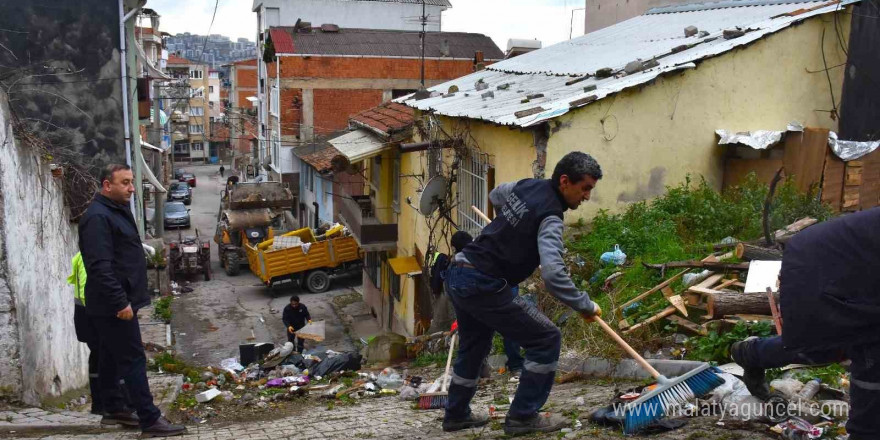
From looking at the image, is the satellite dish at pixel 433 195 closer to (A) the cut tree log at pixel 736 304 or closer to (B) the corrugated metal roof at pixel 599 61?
(B) the corrugated metal roof at pixel 599 61

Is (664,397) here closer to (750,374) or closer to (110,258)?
(750,374)

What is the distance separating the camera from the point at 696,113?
406 inches

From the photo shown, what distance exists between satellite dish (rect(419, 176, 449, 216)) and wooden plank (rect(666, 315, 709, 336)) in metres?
6.42

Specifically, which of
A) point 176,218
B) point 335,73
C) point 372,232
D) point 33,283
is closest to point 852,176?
point 33,283

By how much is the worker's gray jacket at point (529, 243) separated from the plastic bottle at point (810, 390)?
1.42m

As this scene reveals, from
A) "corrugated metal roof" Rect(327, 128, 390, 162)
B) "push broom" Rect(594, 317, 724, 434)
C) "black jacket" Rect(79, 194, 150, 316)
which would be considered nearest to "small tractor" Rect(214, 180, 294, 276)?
"corrugated metal roof" Rect(327, 128, 390, 162)

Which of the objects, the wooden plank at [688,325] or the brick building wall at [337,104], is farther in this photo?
the brick building wall at [337,104]

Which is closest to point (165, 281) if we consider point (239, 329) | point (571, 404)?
point (239, 329)

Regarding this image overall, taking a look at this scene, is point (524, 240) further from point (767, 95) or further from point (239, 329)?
point (239, 329)

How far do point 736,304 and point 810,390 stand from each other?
5.45 ft

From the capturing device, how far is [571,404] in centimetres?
545

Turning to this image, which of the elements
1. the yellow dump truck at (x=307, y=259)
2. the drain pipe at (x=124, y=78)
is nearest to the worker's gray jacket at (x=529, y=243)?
the drain pipe at (x=124, y=78)

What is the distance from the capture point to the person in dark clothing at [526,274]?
423 cm

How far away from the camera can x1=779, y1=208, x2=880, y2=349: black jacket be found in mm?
3186
